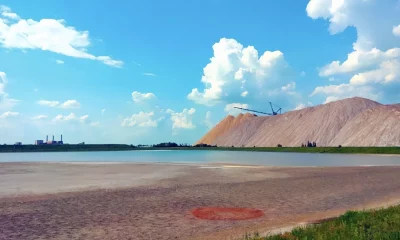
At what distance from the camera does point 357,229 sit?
402 inches

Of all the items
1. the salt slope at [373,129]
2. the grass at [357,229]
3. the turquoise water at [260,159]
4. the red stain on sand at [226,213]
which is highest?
the salt slope at [373,129]

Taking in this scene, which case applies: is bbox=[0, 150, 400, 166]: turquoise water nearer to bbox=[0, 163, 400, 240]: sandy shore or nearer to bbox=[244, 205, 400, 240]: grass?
bbox=[0, 163, 400, 240]: sandy shore

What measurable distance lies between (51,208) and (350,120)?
142 metres

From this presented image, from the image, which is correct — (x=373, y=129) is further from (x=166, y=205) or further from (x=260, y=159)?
(x=166, y=205)

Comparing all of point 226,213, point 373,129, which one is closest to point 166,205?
point 226,213

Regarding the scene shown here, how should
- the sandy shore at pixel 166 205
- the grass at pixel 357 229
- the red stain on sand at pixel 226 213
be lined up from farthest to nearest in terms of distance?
the red stain on sand at pixel 226 213, the sandy shore at pixel 166 205, the grass at pixel 357 229

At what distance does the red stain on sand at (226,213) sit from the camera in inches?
615

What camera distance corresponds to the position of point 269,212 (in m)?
16.9

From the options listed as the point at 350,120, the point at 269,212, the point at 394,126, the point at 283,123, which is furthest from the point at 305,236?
the point at 283,123

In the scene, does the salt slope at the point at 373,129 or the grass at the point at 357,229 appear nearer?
the grass at the point at 357,229

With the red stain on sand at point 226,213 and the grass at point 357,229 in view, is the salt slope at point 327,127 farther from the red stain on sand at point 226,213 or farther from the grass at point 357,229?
the grass at point 357,229

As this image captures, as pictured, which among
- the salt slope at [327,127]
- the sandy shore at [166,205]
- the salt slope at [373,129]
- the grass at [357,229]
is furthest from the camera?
the salt slope at [327,127]

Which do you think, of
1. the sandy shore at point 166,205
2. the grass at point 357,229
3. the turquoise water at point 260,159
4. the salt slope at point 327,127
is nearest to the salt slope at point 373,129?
the salt slope at point 327,127

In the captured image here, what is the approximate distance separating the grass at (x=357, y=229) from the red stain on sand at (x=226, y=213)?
4401 mm
